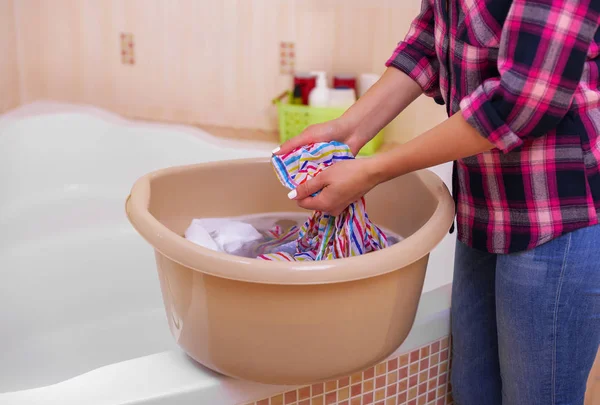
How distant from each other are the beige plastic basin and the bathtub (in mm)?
611

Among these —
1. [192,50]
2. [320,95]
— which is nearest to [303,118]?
[320,95]

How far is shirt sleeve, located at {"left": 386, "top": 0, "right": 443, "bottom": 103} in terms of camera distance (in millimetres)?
1103

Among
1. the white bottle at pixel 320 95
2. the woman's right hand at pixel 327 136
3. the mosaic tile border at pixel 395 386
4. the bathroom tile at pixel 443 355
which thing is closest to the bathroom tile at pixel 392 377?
the mosaic tile border at pixel 395 386

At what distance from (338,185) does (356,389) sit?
15.4 inches

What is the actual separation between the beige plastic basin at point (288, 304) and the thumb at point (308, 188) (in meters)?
0.15

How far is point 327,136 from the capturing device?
3.73ft

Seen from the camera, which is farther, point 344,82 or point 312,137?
point 344,82

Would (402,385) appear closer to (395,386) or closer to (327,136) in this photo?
(395,386)

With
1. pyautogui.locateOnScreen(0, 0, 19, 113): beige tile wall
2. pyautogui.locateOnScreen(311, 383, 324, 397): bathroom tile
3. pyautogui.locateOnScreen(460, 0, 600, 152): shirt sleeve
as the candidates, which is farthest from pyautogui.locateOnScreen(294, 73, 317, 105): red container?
pyautogui.locateOnScreen(460, 0, 600, 152): shirt sleeve

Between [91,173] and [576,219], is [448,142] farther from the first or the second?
[91,173]

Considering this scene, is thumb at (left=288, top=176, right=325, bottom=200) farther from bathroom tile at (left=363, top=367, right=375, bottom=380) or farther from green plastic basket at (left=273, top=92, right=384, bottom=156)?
green plastic basket at (left=273, top=92, right=384, bottom=156)

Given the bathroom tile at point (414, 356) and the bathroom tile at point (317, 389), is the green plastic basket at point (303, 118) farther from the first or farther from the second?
the bathroom tile at point (317, 389)

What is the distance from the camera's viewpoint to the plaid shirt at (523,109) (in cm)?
Result: 78

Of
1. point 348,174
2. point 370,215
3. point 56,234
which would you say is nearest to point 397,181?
point 370,215
